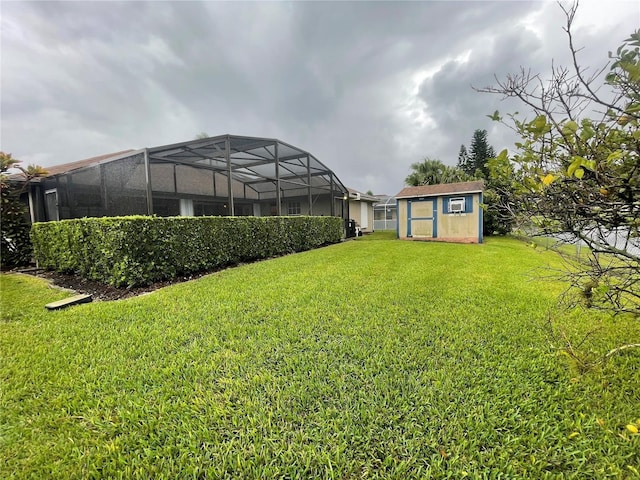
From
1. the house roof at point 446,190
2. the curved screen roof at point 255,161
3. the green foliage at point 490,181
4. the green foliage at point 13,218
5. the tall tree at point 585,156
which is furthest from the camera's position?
the house roof at point 446,190

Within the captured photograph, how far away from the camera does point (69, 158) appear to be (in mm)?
14625

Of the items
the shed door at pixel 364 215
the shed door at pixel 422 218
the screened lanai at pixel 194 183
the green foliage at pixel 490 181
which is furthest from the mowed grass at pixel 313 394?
the shed door at pixel 364 215

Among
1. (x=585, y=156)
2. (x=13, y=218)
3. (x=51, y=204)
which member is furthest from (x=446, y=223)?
(x=13, y=218)

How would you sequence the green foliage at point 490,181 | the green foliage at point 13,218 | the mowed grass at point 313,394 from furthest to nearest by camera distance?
the green foliage at point 13,218 < the green foliage at point 490,181 < the mowed grass at point 313,394

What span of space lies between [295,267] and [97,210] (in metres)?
5.76

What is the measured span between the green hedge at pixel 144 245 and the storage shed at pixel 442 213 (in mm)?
10154

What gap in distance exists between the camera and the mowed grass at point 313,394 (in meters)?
1.59

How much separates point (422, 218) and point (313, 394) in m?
15.4

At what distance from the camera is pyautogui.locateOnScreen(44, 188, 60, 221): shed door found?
8242 millimetres

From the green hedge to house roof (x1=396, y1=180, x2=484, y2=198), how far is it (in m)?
10.4

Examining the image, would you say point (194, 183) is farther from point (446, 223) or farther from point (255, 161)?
point (446, 223)

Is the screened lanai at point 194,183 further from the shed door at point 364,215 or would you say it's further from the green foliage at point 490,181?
the green foliage at point 490,181

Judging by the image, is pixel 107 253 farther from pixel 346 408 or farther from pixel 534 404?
pixel 534 404

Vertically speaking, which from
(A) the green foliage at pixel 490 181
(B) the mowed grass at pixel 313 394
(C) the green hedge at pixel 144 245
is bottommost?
(B) the mowed grass at pixel 313 394
